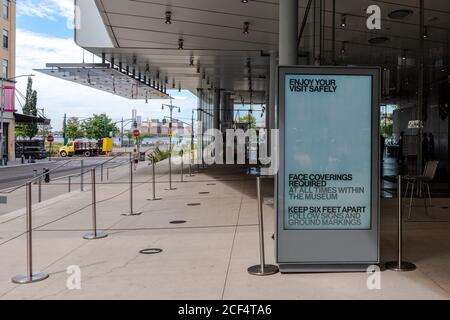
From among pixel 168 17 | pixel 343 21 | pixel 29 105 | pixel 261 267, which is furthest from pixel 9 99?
pixel 261 267

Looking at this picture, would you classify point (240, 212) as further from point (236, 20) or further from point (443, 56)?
point (443, 56)

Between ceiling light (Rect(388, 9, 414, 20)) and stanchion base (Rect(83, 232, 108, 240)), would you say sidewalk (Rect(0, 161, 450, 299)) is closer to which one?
stanchion base (Rect(83, 232, 108, 240))

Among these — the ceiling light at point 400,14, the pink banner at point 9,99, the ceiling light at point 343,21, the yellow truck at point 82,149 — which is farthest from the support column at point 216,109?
the yellow truck at point 82,149

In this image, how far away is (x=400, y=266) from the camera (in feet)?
18.8

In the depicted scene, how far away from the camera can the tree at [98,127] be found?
94.4 m

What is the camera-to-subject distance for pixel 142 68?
22.3m

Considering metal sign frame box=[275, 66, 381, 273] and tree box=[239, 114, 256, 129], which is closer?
metal sign frame box=[275, 66, 381, 273]

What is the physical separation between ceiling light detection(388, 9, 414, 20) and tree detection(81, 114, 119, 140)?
8440cm

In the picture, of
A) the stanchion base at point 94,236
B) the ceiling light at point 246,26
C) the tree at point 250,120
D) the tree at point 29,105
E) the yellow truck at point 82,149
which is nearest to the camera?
the stanchion base at point 94,236

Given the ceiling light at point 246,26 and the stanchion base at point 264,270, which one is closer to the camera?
the stanchion base at point 264,270

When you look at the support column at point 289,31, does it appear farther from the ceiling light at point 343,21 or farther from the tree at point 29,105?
the tree at point 29,105

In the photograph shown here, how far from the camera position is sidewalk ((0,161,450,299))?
4961 mm

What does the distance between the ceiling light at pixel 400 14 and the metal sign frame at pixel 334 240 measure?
7.93 m

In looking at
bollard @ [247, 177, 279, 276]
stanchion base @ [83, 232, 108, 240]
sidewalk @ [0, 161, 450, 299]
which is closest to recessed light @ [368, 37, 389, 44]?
sidewalk @ [0, 161, 450, 299]
